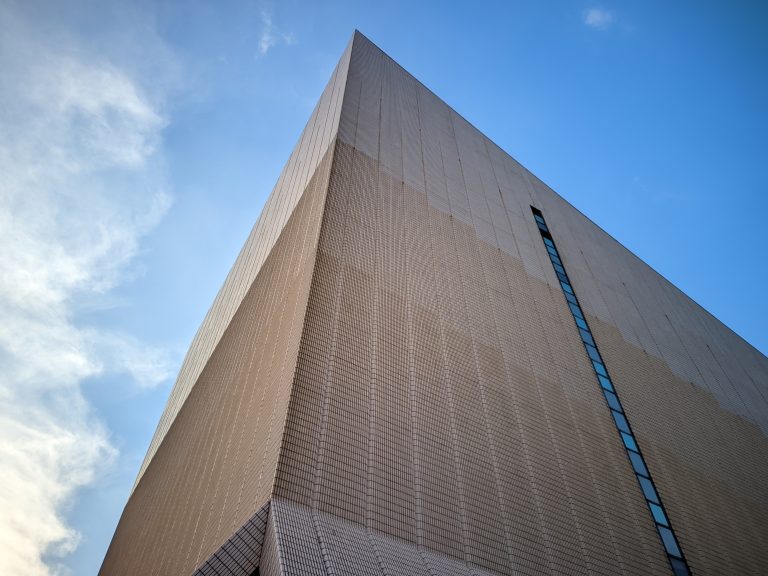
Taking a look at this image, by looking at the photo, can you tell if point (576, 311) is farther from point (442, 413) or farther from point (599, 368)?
point (442, 413)

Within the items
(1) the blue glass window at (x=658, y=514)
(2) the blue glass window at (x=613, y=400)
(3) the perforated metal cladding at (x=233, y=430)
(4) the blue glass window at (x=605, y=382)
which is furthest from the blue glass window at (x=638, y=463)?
(3) the perforated metal cladding at (x=233, y=430)

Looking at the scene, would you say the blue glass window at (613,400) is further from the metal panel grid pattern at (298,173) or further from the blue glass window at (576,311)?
the metal panel grid pattern at (298,173)

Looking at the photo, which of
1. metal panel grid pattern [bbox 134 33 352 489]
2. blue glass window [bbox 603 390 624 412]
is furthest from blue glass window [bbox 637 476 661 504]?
metal panel grid pattern [bbox 134 33 352 489]

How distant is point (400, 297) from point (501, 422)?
2833 millimetres

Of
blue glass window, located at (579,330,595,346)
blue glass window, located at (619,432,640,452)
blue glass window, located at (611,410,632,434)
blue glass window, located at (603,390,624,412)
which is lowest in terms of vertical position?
blue glass window, located at (619,432,640,452)

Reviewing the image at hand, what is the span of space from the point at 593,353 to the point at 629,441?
260 cm

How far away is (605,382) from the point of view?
12.0 metres

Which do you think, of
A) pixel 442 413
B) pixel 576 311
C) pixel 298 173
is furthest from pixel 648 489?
pixel 298 173

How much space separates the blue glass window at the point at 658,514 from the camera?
927cm

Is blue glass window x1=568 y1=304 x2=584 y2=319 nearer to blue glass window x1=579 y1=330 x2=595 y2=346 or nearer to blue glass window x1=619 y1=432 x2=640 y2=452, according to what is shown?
blue glass window x1=579 y1=330 x2=595 y2=346

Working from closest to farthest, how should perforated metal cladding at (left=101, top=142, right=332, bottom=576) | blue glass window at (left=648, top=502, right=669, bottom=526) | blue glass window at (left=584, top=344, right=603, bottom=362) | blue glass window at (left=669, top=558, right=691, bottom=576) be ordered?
perforated metal cladding at (left=101, top=142, right=332, bottom=576)
blue glass window at (left=669, top=558, right=691, bottom=576)
blue glass window at (left=648, top=502, right=669, bottom=526)
blue glass window at (left=584, top=344, right=603, bottom=362)

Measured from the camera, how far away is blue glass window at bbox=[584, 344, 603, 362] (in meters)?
12.6

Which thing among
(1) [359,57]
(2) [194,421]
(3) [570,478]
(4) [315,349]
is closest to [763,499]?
(3) [570,478]

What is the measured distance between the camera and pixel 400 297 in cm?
928
